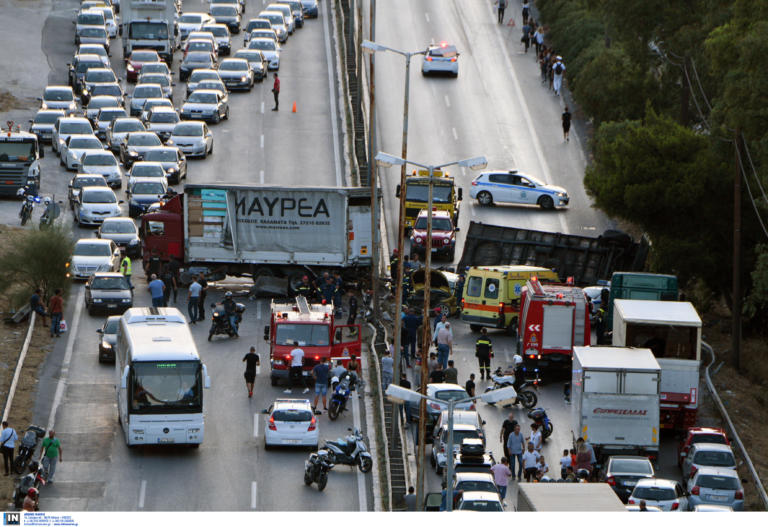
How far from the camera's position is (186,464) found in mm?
39688

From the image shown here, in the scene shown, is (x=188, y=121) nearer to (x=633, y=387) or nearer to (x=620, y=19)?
(x=620, y=19)

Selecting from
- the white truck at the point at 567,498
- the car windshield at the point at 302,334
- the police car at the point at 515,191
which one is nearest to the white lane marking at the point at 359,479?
the car windshield at the point at 302,334

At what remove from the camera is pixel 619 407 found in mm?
40625

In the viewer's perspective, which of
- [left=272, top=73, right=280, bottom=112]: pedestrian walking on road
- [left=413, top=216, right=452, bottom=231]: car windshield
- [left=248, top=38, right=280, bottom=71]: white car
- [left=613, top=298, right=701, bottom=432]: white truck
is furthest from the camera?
[left=248, top=38, right=280, bottom=71]: white car

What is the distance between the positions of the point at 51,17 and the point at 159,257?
47.9m

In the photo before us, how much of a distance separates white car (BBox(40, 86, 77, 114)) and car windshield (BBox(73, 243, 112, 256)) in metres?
21.0

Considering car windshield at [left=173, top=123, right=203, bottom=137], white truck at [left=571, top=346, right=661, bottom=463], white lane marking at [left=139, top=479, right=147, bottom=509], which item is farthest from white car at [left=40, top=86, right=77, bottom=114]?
white truck at [left=571, top=346, right=661, bottom=463]

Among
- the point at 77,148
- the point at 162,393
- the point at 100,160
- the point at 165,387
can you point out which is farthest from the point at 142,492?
the point at 77,148

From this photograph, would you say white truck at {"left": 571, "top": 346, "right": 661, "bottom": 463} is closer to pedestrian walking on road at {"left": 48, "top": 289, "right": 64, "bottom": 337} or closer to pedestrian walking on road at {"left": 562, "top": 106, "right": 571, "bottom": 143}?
pedestrian walking on road at {"left": 48, "top": 289, "right": 64, "bottom": 337}

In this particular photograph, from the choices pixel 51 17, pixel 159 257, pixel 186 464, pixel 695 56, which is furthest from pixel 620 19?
pixel 51 17

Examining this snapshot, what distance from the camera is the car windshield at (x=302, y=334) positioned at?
4459 centimetres

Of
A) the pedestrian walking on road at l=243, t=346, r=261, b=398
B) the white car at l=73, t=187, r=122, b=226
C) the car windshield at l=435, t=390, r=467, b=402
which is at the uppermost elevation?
the white car at l=73, t=187, r=122, b=226

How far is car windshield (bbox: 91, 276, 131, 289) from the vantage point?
50500 mm

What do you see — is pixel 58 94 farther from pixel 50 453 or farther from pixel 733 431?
pixel 733 431
